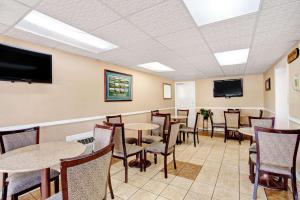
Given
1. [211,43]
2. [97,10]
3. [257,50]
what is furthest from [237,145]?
[97,10]

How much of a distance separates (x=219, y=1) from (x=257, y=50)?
77.3 inches

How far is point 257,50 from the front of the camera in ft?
9.57

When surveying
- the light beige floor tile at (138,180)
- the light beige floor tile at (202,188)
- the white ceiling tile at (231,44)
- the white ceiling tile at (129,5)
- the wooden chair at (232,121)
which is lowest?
the light beige floor tile at (202,188)

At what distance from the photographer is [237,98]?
599 centimetres

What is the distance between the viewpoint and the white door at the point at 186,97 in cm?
697

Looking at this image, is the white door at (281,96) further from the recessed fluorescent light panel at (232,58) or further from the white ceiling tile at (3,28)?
the white ceiling tile at (3,28)

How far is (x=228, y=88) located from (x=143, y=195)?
17.8ft

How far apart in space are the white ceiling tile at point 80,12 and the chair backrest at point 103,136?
1.38 metres

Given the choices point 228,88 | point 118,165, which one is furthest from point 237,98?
point 118,165

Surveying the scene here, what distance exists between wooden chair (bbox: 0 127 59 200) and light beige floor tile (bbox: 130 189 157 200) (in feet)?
3.26

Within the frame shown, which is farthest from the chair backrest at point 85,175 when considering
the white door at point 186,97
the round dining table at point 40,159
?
the white door at point 186,97

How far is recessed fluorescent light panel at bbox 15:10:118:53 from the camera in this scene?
6.30 feet

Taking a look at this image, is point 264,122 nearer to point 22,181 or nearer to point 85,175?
point 85,175

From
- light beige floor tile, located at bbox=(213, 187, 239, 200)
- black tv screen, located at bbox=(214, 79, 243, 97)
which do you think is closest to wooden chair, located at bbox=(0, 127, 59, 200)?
light beige floor tile, located at bbox=(213, 187, 239, 200)
